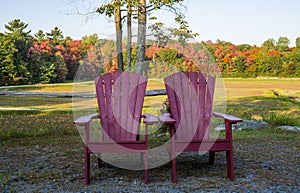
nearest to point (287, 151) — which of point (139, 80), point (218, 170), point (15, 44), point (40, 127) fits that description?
point (218, 170)

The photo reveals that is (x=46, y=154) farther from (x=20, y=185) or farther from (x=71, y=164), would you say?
(x=20, y=185)

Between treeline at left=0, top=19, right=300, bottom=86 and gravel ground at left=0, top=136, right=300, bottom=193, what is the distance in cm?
154

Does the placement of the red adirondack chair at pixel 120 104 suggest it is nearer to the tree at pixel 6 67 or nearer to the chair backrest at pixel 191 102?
the chair backrest at pixel 191 102

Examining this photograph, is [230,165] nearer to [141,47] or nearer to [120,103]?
[120,103]

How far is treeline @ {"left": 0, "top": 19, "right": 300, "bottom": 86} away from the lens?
512 cm

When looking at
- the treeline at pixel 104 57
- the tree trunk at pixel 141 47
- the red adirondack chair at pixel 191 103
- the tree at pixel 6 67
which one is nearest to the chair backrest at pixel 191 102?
the red adirondack chair at pixel 191 103

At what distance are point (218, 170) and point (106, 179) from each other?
39.0 inches

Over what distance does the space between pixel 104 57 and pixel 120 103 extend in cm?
219

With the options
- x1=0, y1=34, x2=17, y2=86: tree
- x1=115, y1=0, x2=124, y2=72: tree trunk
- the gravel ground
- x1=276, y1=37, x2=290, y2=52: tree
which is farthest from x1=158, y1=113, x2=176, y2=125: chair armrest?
x1=0, y1=34, x2=17, y2=86: tree

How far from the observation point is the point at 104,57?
5367mm

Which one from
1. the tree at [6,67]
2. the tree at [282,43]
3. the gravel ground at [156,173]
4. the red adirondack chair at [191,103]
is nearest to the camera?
the gravel ground at [156,173]

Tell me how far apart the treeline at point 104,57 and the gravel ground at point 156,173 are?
5.06ft

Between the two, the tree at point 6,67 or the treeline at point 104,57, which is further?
the tree at point 6,67

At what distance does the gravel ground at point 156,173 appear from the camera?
8.77 feet
